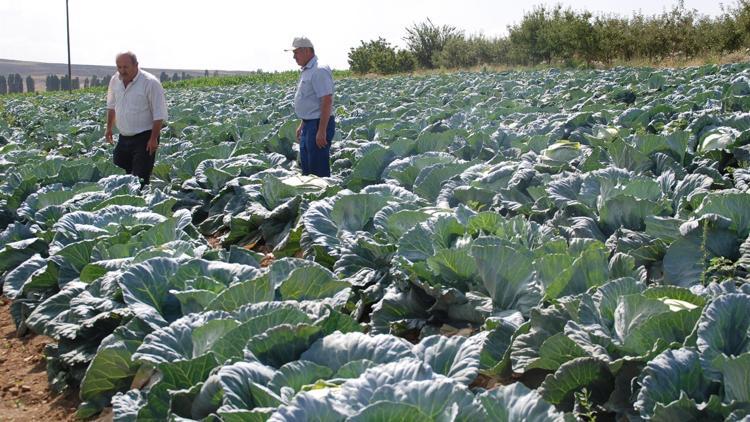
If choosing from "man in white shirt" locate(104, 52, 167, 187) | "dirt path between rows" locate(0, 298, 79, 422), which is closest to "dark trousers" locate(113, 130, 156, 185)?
"man in white shirt" locate(104, 52, 167, 187)

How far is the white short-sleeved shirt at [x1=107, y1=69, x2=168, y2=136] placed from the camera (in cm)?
684

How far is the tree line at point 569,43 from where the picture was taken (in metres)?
29.8

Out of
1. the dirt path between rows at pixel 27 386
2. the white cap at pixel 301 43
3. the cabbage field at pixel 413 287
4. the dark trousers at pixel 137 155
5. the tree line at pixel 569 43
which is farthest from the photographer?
the tree line at pixel 569 43

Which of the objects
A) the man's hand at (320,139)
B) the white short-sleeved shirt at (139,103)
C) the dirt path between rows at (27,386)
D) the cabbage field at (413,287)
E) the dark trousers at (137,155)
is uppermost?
the white short-sleeved shirt at (139,103)

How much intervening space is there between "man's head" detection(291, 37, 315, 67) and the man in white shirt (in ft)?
4.46

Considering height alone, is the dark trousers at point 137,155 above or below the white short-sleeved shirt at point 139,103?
below

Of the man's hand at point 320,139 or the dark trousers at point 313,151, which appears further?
the dark trousers at point 313,151

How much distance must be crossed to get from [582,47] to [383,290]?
32.6 metres

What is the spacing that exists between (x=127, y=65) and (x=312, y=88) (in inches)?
69.6

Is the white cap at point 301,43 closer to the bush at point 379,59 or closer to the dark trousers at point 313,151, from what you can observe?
the dark trousers at point 313,151

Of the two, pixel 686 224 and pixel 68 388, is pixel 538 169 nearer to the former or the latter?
pixel 686 224

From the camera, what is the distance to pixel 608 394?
2312mm

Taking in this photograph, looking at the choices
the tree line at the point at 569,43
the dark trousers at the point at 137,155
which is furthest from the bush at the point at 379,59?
the dark trousers at the point at 137,155

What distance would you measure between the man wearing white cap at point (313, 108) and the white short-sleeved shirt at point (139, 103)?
1335 millimetres
